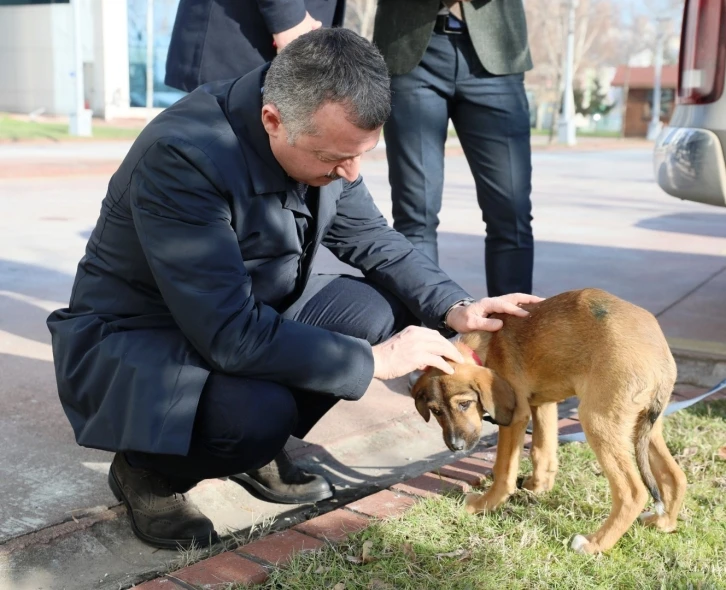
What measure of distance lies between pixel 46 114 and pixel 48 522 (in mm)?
39486

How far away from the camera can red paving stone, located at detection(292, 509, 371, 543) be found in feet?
9.37

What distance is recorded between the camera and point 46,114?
39406 millimetres

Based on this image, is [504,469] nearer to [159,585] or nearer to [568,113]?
[159,585]

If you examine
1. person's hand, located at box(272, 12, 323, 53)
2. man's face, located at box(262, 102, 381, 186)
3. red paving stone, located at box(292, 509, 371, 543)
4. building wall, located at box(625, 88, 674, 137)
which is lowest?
building wall, located at box(625, 88, 674, 137)

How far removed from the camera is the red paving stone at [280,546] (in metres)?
2.70

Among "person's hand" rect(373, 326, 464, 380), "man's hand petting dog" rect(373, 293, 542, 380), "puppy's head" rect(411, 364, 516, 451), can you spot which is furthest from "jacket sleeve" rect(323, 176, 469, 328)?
"person's hand" rect(373, 326, 464, 380)

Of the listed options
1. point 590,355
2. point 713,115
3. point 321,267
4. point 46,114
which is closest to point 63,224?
point 321,267

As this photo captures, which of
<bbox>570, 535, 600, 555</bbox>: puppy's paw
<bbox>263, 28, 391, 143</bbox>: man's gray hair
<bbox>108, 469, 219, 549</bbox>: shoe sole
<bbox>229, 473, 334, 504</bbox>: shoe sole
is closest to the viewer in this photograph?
<bbox>263, 28, 391, 143</bbox>: man's gray hair

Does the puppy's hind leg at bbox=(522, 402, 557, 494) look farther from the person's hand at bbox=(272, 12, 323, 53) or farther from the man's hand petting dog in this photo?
the person's hand at bbox=(272, 12, 323, 53)

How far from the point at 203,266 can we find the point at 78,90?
1008 inches

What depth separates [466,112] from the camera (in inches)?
174

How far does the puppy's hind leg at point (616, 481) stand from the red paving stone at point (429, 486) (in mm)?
545

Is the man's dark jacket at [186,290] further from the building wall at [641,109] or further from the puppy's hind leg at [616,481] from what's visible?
the building wall at [641,109]

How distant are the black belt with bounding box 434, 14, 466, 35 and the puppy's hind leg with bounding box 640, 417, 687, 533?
7.10 feet
